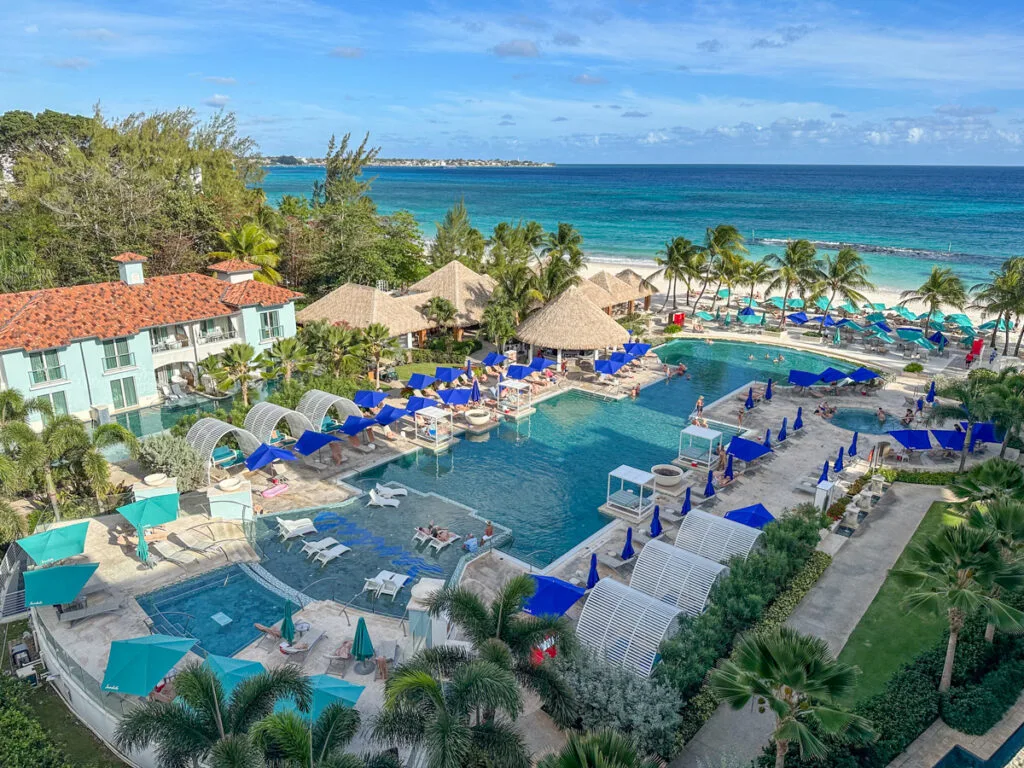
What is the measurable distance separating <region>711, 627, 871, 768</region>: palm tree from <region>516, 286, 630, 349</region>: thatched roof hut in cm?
2723

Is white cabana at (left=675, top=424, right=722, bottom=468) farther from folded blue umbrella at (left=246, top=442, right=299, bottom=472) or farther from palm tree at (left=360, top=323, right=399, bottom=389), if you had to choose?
palm tree at (left=360, top=323, right=399, bottom=389)

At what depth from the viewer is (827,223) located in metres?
112

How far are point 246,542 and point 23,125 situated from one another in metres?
78.3

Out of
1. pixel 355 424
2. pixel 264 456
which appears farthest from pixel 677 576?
pixel 355 424

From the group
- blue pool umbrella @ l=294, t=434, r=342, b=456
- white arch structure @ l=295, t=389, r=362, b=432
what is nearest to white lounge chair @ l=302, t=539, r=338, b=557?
blue pool umbrella @ l=294, t=434, r=342, b=456

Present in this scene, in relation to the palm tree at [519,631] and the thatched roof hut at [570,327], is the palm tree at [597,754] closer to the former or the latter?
the palm tree at [519,631]

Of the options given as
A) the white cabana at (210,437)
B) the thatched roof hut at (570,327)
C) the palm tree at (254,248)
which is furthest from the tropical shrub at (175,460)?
the palm tree at (254,248)

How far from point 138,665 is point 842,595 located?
17.1m

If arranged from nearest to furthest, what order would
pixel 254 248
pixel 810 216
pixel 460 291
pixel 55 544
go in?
pixel 55 544
pixel 460 291
pixel 254 248
pixel 810 216

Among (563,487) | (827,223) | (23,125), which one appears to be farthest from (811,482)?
(827,223)

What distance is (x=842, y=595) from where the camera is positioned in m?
18.2

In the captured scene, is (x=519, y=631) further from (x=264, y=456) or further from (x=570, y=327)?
(x=570, y=327)

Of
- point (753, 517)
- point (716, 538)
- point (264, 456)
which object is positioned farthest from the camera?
point (264, 456)

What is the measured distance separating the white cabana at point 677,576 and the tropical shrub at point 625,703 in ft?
10.3
